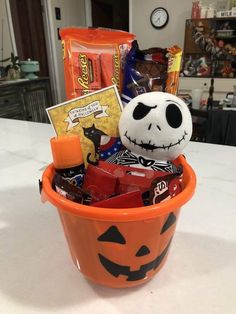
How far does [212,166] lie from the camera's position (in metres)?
0.61

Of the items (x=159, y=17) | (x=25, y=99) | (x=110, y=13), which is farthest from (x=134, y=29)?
(x=25, y=99)

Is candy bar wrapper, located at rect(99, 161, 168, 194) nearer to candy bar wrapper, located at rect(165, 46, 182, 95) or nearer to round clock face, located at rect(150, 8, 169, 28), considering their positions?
candy bar wrapper, located at rect(165, 46, 182, 95)

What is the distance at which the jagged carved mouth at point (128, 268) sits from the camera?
0.89 ft

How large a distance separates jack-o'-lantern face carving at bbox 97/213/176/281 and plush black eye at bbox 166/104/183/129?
0.09m

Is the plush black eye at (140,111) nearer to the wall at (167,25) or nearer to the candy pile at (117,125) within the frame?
the candy pile at (117,125)

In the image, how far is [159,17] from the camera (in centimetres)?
309

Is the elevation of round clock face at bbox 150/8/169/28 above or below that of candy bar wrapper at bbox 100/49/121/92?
above

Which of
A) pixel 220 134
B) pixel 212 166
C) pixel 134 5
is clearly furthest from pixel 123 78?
pixel 134 5

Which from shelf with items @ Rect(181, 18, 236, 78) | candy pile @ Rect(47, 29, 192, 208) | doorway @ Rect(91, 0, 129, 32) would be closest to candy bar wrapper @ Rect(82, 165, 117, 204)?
candy pile @ Rect(47, 29, 192, 208)

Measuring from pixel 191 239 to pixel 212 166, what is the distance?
0.28 metres

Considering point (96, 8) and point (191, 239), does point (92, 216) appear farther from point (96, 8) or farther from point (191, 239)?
point (96, 8)

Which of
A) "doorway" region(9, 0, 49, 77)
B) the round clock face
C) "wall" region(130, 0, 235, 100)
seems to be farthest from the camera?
the round clock face

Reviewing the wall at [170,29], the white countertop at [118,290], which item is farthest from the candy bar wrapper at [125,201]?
the wall at [170,29]

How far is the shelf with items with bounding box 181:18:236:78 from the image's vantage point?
110 inches
